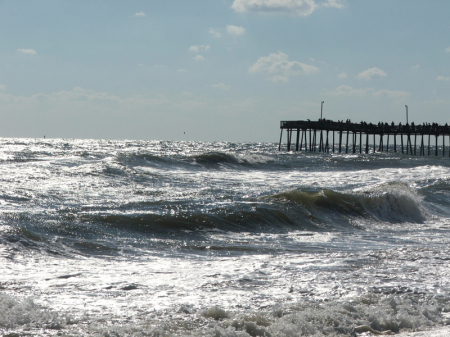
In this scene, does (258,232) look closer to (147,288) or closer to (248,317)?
(147,288)

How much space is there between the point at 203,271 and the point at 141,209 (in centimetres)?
651

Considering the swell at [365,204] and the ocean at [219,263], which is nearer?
the ocean at [219,263]

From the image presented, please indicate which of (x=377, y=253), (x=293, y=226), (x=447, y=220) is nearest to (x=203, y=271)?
(x=377, y=253)

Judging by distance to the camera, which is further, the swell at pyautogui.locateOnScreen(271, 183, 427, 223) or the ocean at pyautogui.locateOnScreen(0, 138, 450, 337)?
the swell at pyautogui.locateOnScreen(271, 183, 427, 223)

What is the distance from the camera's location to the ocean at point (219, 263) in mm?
5699

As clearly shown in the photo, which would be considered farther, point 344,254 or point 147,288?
point 344,254

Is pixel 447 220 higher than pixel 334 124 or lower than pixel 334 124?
lower

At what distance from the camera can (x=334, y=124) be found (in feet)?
172

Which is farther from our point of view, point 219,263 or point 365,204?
point 365,204

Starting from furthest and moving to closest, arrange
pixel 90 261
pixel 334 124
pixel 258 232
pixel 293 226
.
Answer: pixel 334 124 → pixel 293 226 → pixel 258 232 → pixel 90 261

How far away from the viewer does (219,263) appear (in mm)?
8617

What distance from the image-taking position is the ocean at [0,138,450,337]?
18.7ft

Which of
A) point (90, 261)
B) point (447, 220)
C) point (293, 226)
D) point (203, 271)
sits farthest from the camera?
point (447, 220)

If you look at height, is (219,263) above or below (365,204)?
below
